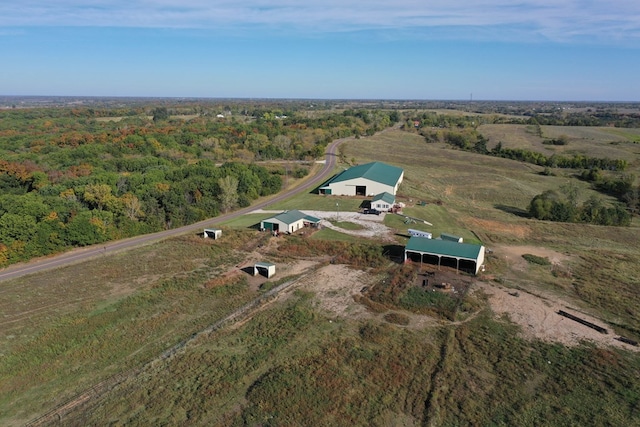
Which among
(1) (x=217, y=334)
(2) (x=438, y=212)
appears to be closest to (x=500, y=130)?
(2) (x=438, y=212)

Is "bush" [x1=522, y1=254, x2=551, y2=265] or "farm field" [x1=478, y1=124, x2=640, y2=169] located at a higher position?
"farm field" [x1=478, y1=124, x2=640, y2=169]

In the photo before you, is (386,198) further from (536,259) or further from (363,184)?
(536,259)

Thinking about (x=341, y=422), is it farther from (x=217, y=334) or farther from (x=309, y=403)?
(x=217, y=334)

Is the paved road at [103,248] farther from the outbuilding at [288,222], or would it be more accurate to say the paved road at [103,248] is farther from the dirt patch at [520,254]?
the dirt patch at [520,254]

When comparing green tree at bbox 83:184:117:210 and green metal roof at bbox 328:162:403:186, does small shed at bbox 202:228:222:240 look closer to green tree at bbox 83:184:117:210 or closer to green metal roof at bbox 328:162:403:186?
green tree at bbox 83:184:117:210

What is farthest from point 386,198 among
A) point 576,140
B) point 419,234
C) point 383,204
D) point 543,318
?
point 576,140

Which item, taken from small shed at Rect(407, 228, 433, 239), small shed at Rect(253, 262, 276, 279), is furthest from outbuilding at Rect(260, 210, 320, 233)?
small shed at Rect(407, 228, 433, 239)


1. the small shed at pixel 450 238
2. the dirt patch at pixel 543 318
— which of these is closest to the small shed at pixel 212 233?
the small shed at pixel 450 238
